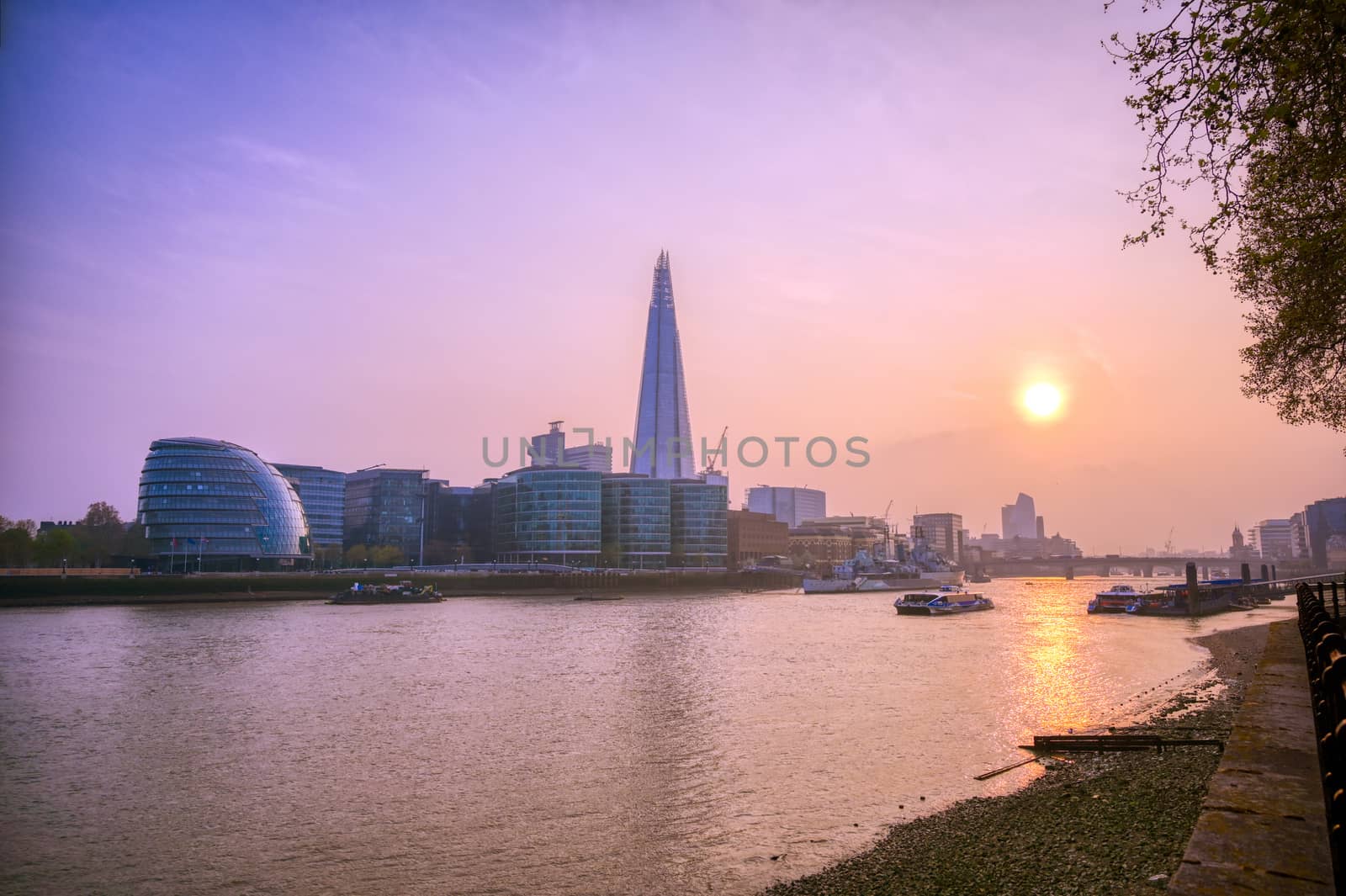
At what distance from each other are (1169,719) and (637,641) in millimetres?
44032

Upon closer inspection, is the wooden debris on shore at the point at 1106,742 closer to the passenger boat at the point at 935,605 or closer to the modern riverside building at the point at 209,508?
the passenger boat at the point at 935,605

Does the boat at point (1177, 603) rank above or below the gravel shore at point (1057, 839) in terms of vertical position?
below

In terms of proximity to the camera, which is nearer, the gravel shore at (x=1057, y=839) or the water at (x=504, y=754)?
the gravel shore at (x=1057, y=839)

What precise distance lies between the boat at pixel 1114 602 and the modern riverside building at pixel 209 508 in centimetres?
15631

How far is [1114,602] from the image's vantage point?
103 m

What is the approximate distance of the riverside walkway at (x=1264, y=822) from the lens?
21.3 feet

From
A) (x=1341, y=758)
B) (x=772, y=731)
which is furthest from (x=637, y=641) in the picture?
(x=1341, y=758)

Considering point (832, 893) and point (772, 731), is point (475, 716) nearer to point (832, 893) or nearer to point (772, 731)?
point (772, 731)

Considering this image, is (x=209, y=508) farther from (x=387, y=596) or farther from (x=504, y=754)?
(x=504, y=754)

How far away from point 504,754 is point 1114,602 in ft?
321

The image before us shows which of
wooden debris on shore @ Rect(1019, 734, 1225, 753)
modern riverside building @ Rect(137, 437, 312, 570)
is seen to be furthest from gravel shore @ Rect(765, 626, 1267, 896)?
modern riverside building @ Rect(137, 437, 312, 570)

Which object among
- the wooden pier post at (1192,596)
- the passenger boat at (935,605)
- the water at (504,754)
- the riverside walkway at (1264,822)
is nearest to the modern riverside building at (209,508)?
the water at (504,754)

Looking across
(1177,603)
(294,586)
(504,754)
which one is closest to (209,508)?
(294,586)

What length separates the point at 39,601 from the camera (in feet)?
353
